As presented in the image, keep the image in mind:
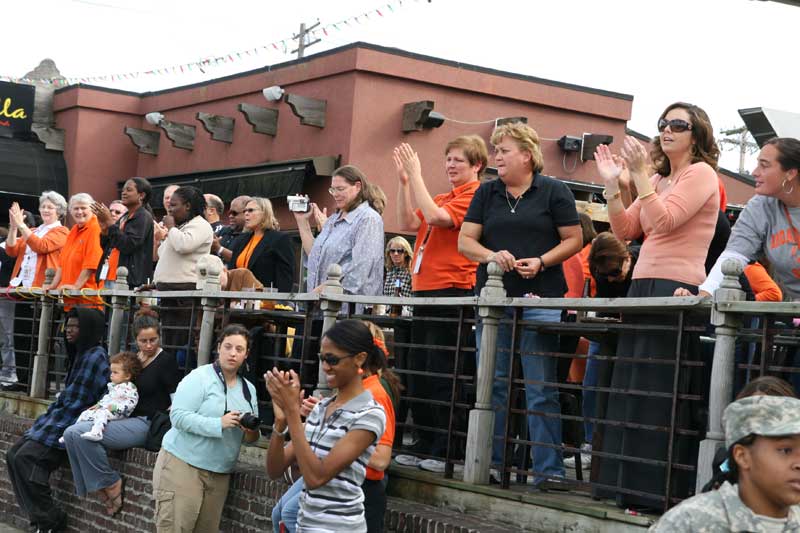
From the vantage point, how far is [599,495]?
662 cm

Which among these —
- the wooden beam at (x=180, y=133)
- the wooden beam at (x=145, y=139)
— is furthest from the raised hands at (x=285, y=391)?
the wooden beam at (x=145, y=139)

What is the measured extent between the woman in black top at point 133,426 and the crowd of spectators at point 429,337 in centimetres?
2

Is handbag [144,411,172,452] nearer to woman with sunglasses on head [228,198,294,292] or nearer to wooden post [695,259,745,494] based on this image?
woman with sunglasses on head [228,198,294,292]

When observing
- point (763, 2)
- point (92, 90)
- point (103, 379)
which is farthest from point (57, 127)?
point (763, 2)

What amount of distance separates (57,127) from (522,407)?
18.9 meters

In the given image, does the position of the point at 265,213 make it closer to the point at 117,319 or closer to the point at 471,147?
the point at 117,319

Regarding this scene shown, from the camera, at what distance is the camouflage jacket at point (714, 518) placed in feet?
11.7

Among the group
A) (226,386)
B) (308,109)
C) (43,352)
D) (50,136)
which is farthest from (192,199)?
(50,136)

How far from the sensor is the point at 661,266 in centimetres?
655

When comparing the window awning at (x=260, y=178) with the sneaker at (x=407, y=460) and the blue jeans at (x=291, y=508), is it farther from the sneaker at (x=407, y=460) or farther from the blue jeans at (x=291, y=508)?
the blue jeans at (x=291, y=508)

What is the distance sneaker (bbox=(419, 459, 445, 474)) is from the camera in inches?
307

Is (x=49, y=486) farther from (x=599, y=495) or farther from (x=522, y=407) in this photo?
(x=599, y=495)

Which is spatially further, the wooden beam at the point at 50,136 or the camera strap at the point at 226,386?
the wooden beam at the point at 50,136

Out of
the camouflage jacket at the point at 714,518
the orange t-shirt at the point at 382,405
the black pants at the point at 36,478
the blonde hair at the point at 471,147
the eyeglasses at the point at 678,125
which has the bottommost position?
the black pants at the point at 36,478
